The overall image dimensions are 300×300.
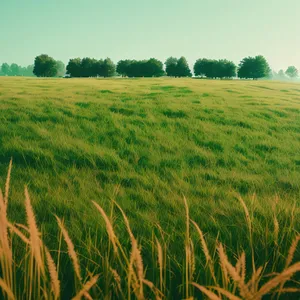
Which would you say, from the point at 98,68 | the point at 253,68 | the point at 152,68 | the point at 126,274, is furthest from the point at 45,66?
the point at 126,274

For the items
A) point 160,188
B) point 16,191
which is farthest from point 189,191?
point 16,191

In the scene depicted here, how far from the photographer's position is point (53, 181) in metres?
3.57

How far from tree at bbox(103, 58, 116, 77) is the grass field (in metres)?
59.3

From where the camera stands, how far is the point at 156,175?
13.2 ft

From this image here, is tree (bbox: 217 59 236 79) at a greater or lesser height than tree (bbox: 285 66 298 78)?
lesser

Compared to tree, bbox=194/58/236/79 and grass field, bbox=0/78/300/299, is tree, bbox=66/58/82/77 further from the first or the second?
grass field, bbox=0/78/300/299

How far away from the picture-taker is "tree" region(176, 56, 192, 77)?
66812 mm

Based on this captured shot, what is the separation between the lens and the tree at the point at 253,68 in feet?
228

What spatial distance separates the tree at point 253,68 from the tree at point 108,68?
3135 cm

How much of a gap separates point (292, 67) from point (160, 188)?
426 feet

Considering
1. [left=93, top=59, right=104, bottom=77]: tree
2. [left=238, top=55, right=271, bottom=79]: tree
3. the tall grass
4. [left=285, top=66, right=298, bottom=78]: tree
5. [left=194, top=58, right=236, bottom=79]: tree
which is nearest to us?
the tall grass

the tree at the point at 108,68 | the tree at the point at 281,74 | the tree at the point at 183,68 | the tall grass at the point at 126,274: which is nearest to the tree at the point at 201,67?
the tree at the point at 183,68

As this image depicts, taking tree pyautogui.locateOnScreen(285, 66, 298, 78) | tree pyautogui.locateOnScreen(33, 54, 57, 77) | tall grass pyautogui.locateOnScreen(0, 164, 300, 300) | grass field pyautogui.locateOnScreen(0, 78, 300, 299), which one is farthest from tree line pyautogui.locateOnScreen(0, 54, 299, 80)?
tall grass pyautogui.locateOnScreen(0, 164, 300, 300)

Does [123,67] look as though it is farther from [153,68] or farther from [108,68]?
[153,68]
